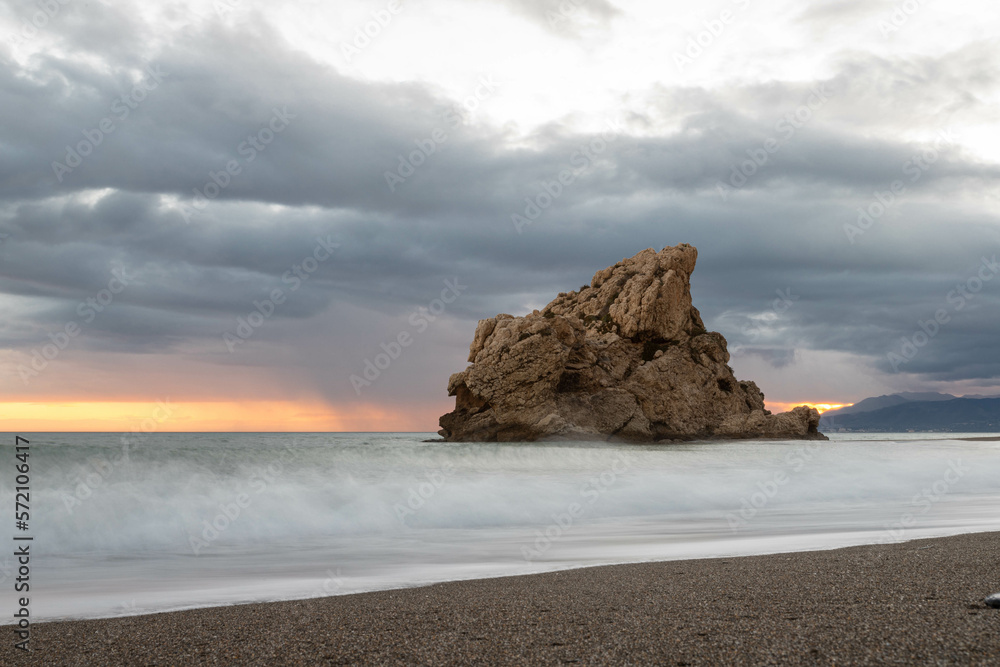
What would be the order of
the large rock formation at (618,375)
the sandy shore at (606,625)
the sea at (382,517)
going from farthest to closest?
the large rock formation at (618,375) < the sea at (382,517) < the sandy shore at (606,625)

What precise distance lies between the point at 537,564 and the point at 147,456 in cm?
1238

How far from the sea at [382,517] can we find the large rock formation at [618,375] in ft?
90.3

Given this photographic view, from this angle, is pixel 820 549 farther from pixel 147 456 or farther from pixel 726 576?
pixel 147 456

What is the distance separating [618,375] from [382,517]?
144ft

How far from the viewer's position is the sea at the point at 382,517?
23.5 feet

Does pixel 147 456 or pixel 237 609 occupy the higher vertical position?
pixel 147 456

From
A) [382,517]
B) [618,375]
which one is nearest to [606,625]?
[382,517]

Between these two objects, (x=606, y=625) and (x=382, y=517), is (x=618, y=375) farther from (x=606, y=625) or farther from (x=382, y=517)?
(x=606, y=625)

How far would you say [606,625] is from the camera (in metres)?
4.14

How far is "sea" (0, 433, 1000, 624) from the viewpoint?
7.18m

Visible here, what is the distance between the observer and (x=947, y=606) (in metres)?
4.26

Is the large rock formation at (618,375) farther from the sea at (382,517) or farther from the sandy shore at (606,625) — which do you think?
the sandy shore at (606,625)

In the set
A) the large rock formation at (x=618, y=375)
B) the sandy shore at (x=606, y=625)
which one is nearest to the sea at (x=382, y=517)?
the sandy shore at (x=606, y=625)

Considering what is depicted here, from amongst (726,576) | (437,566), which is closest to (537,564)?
(437,566)
